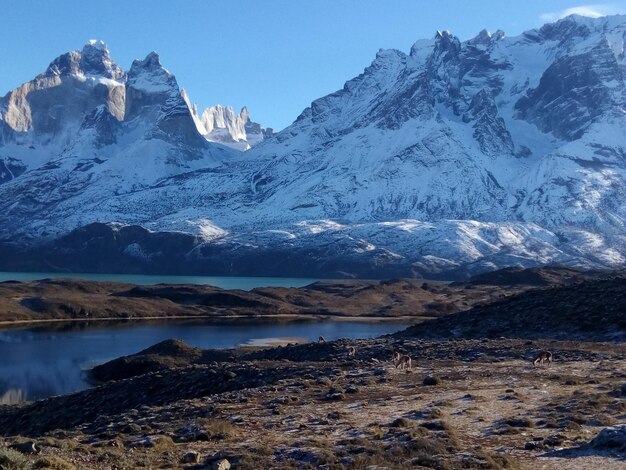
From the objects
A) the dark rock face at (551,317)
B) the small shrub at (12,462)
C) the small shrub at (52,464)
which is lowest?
the small shrub at (52,464)

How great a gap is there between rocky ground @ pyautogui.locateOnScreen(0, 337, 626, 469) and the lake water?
22.8 meters

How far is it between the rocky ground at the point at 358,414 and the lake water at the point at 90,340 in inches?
897

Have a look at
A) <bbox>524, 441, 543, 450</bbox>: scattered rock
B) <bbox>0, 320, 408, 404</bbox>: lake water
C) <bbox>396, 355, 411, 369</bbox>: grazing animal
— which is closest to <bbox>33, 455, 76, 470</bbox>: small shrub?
<bbox>524, 441, 543, 450</bbox>: scattered rock

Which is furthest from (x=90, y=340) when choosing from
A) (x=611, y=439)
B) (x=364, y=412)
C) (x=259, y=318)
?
(x=611, y=439)

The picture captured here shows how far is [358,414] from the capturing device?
27.0 metres

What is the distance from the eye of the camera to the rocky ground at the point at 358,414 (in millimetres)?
21422

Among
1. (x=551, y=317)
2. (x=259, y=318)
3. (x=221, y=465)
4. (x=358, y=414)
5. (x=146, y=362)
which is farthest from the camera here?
(x=259, y=318)

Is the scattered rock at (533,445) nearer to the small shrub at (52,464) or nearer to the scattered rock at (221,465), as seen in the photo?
the scattered rock at (221,465)

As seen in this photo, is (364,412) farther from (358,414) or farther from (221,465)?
(221,465)

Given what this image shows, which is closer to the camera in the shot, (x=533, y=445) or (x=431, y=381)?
(x=533, y=445)

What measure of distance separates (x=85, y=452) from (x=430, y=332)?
127 feet

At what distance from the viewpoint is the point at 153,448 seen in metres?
23.1

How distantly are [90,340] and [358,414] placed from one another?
79.6m

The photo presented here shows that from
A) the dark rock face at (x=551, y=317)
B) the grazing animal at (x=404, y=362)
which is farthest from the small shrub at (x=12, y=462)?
the dark rock face at (x=551, y=317)
